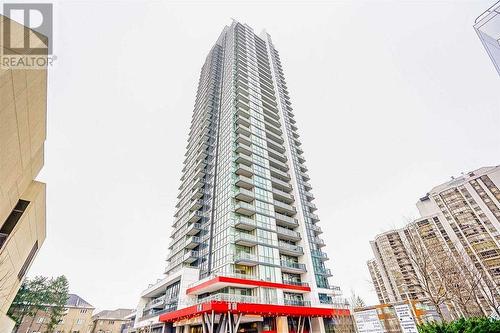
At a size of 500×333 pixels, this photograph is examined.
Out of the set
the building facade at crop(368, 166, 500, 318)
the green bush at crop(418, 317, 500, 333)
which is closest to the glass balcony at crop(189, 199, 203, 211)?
the green bush at crop(418, 317, 500, 333)

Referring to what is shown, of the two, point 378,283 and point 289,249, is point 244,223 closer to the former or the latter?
point 289,249

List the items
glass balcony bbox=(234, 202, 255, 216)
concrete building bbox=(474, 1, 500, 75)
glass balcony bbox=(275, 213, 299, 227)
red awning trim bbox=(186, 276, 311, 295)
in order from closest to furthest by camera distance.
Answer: concrete building bbox=(474, 1, 500, 75) < red awning trim bbox=(186, 276, 311, 295) < glass balcony bbox=(234, 202, 255, 216) < glass balcony bbox=(275, 213, 299, 227)

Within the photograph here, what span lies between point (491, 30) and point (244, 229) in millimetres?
31621

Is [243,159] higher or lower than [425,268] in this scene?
higher

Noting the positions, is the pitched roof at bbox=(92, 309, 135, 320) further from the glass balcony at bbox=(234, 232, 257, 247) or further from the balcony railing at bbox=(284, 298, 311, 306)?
the balcony railing at bbox=(284, 298, 311, 306)

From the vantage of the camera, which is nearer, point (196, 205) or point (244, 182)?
point (244, 182)

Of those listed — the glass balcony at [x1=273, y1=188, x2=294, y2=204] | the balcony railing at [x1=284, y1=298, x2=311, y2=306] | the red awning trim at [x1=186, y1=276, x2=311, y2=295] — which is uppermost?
the glass balcony at [x1=273, y1=188, x2=294, y2=204]

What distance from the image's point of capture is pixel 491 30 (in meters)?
11.4

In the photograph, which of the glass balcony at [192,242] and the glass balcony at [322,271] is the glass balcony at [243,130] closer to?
the glass balcony at [192,242]

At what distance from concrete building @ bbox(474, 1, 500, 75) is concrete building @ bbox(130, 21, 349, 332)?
26763mm

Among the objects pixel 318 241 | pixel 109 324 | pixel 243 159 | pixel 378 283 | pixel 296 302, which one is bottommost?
pixel 296 302

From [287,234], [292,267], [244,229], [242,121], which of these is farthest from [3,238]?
[242,121]

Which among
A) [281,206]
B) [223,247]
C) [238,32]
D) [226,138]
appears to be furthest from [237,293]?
[238,32]

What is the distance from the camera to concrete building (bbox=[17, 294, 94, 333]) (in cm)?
5700
